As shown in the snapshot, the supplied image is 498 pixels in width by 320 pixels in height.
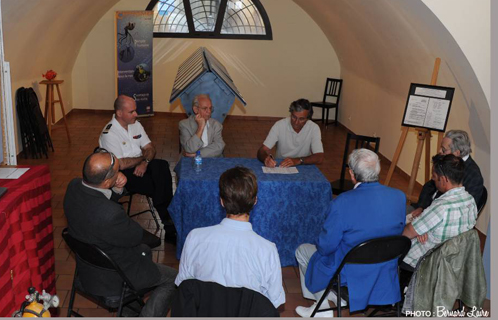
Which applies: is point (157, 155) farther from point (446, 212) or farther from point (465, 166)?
point (446, 212)

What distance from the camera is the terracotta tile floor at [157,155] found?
14.7ft

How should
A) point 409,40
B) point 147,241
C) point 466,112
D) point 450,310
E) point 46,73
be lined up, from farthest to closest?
point 46,73
point 409,40
point 466,112
point 147,241
point 450,310

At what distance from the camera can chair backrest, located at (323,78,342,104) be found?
12438 millimetres

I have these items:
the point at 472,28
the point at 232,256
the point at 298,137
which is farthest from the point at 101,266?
the point at 472,28

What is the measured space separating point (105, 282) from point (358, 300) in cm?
164

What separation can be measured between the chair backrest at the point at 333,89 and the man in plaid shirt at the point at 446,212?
28.9ft

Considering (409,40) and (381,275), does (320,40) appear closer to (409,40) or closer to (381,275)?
(409,40)

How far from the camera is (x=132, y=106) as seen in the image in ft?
17.3

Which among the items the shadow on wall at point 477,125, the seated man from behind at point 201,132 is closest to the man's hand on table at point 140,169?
the seated man from behind at point 201,132

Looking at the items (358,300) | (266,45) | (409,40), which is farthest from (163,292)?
(266,45)

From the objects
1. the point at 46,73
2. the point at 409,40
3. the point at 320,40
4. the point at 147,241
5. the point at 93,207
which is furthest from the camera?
the point at 320,40

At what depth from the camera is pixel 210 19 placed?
497 inches

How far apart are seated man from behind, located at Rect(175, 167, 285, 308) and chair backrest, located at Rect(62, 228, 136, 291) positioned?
21.9 inches

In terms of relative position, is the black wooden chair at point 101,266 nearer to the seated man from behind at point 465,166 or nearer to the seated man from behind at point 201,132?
the seated man from behind at point 201,132
